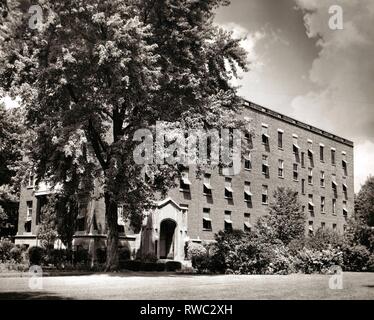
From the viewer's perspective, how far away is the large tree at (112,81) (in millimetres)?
22109

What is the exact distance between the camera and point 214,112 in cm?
2455

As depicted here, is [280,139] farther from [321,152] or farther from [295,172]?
[321,152]

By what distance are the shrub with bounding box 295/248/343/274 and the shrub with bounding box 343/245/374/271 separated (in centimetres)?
229

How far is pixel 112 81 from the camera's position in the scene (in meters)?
22.4

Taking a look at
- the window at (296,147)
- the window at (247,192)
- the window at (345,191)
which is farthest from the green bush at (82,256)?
the window at (345,191)

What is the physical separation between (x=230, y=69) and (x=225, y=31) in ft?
6.70

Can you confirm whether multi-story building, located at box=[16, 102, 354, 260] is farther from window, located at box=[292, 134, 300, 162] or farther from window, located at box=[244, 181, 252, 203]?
window, located at box=[292, 134, 300, 162]

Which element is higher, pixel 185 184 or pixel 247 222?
pixel 185 184

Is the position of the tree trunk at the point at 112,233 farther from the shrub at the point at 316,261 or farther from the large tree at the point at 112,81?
the shrub at the point at 316,261

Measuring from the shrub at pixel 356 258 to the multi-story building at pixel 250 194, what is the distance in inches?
321

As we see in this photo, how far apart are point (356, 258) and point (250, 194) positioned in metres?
19.8

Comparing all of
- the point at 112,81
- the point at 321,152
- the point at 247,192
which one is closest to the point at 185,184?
the point at 247,192

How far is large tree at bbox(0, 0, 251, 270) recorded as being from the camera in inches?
870
